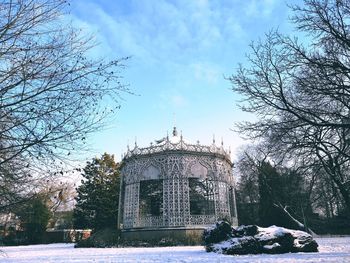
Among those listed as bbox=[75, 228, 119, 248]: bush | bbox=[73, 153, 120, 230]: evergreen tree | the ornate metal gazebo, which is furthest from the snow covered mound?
bbox=[73, 153, 120, 230]: evergreen tree

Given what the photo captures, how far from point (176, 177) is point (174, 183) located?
1.36 feet

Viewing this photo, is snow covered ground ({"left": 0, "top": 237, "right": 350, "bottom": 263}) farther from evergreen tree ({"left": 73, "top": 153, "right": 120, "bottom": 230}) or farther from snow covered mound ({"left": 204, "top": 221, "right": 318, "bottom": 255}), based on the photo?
evergreen tree ({"left": 73, "top": 153, "right": 120, "bottom": 230})

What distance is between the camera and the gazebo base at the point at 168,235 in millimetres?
19562

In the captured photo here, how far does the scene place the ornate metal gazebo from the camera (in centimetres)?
2081

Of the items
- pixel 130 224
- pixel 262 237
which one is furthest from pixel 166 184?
pixel 262 237

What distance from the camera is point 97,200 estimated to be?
35.5 meters

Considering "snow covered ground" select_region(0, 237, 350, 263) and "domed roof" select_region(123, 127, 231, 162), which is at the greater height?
"domed roof" select_region(123, 127, 231, 162)

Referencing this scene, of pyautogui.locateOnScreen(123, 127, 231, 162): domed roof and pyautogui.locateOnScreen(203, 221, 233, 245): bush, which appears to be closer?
pyautogui.locateOnScreen(203, 221, 233, 245): bush

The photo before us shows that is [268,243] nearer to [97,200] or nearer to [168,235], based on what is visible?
[168,235]

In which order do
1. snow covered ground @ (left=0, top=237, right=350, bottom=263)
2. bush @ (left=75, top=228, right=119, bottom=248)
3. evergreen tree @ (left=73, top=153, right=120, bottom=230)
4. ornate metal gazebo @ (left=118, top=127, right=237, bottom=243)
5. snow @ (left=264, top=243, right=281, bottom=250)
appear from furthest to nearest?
evergreen tree @ (left=73, top=153, right=120, bottom=230) < ornate metal gazebo @ (left=118, top=127, right=237, bottom=243) < bush @ (left=75, top=228, right=119, bottom=248) < snow @ (left=264, top=243, right=281, bottom=250) < snow covered ground @ (left=0, top=237, right=350, bottom=263)

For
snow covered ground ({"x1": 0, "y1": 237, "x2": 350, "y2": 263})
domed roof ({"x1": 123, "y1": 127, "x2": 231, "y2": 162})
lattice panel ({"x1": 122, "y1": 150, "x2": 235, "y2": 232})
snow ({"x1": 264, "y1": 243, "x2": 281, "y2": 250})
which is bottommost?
snow covered ground ({"x1": 0, "y1": 237, "x2": 350, "y2": 263})

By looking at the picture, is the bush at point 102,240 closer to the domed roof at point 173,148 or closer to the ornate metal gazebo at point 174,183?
the ornate metal gazebo at point 174,183

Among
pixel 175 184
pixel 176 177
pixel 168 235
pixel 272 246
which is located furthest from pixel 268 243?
pixel 176 177

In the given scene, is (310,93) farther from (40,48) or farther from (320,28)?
(40,48)
